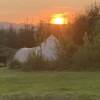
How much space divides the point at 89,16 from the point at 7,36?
31.6 metres

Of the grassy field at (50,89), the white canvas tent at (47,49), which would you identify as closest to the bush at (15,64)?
the white canvas tent at (47,49)

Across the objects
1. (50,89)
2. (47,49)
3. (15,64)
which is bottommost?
(50,89)

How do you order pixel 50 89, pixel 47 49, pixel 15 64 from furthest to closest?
pixel 47 49, pixel 15 64, pixel 50 89

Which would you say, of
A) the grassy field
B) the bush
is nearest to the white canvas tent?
the bush

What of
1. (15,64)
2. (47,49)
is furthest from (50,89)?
(47,49)

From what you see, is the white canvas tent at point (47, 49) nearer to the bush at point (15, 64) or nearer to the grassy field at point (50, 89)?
the bush at point (15, 64)

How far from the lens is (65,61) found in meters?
28.2

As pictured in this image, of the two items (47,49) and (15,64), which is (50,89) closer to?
(15,64)

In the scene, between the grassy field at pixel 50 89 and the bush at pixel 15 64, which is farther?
the bush at pixel 15 64

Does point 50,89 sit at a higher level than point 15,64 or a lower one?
lower

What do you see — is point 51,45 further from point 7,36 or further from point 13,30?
point 13,30

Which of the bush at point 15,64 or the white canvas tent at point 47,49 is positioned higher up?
the white canvas tent at point 47,49

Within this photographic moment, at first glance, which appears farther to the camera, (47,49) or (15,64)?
(47,49)

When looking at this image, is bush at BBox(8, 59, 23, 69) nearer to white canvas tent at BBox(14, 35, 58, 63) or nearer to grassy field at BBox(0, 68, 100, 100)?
white canvas tent at BBox(14, 35, 58, 63)
